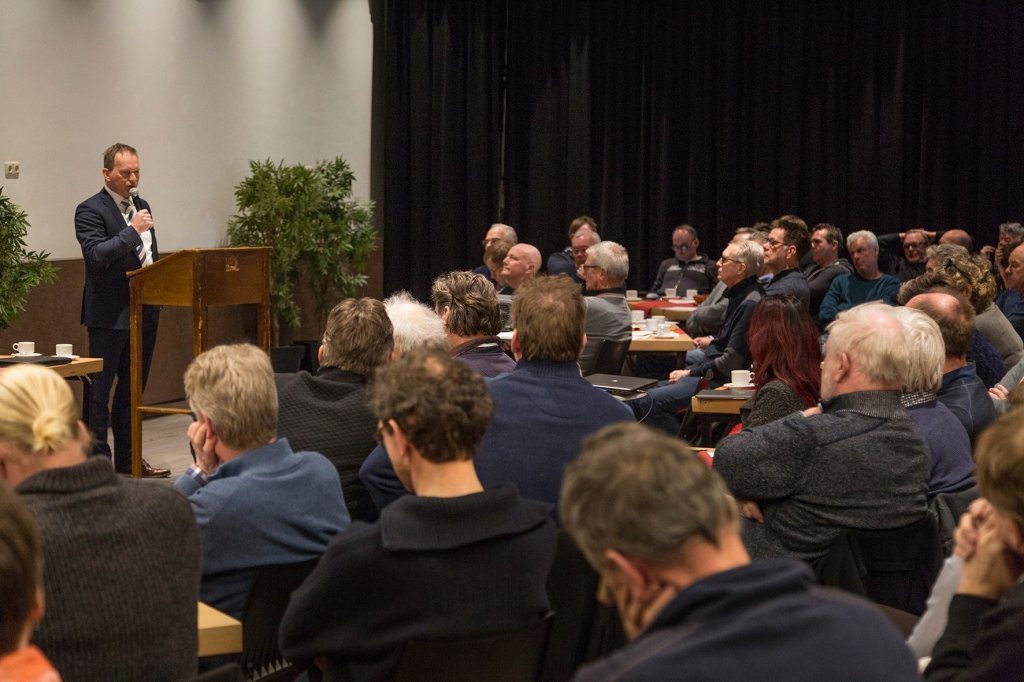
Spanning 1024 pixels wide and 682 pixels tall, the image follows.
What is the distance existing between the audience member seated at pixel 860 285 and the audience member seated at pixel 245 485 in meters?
6.68

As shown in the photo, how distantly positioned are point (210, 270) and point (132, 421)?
899 mm

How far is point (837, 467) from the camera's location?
122 inches

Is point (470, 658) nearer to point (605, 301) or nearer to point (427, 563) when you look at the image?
point (427, 563)

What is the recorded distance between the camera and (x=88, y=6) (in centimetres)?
825

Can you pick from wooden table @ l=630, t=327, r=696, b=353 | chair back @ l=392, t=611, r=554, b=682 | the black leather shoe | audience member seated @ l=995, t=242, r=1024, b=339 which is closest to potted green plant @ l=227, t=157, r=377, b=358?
the black leather shoe

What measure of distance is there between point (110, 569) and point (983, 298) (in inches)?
170

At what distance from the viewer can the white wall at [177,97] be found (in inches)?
308

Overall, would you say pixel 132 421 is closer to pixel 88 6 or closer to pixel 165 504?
pixel 88 6

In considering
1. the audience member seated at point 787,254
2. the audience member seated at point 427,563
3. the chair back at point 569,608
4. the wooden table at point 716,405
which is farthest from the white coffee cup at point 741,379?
the audience member seated at point 427,563

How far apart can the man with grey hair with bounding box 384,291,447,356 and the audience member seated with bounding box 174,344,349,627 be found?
139 centimetres

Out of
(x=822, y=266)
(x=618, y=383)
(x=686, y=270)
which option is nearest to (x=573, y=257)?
(x=686, y=270)

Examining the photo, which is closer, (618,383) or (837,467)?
(837,467)

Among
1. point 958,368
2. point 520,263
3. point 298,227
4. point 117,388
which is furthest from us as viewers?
point 298,227

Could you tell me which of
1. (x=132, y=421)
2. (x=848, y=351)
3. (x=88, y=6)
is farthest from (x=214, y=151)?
(x=848, y=351)
